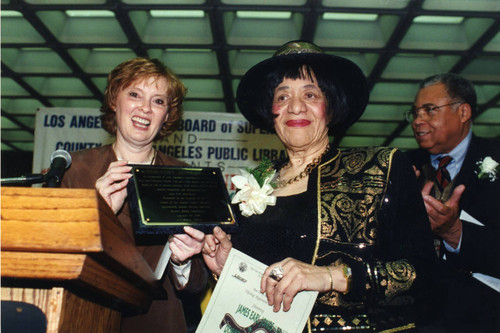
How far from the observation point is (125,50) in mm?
6184

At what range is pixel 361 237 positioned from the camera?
1.64m

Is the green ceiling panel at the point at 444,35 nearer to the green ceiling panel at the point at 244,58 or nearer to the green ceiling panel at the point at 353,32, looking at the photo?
the green ceiling panel at the point at 353,32

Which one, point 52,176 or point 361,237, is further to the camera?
point 361,237

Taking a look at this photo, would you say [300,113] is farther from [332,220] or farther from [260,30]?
[260,30]

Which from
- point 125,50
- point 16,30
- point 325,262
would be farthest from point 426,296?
point 16,30

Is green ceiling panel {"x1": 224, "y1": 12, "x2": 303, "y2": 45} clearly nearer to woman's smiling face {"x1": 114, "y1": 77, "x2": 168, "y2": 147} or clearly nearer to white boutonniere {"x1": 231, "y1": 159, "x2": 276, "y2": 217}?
woman's smiling face {"x1": 114, "y1": 77, "x2": 168, "y2": 147}

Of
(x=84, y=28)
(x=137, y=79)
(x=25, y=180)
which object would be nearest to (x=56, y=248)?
(x=25, y=180)

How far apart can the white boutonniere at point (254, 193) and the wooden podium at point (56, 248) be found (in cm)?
102

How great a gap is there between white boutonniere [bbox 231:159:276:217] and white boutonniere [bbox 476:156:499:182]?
1.37 m

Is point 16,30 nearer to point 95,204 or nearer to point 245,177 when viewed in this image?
point 245,177

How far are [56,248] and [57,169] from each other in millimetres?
663

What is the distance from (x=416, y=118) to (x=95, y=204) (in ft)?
9.64

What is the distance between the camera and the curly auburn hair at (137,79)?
240 cm

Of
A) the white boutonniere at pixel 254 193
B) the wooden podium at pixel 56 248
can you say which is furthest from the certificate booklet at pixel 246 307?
the wooden podium at pixel 56 248
